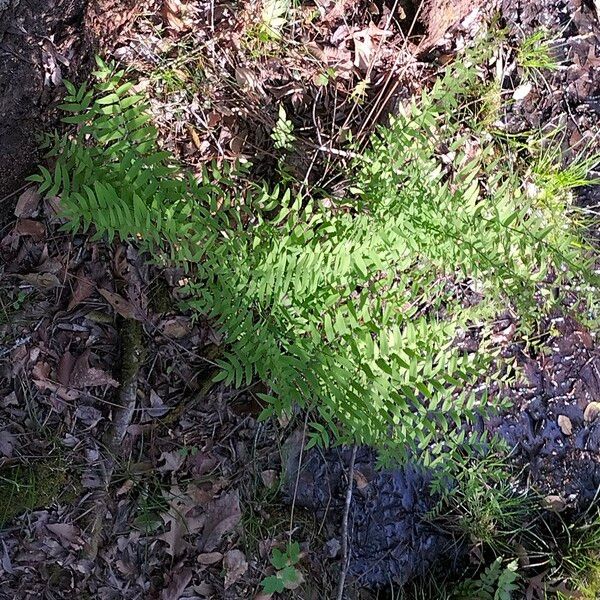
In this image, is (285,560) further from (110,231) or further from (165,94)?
(165,94)

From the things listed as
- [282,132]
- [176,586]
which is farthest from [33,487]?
[282,132]

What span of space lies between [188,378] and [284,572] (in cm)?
113

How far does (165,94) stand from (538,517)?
315cm

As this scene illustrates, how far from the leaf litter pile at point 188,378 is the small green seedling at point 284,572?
0.12ft

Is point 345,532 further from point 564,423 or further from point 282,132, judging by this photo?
point 282,132

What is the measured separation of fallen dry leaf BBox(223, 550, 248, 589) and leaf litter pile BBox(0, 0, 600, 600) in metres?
0.01

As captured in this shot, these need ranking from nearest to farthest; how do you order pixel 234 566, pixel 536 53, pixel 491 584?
1. pixel 234 566
2. pixel 491 584
3. pixel 536 53

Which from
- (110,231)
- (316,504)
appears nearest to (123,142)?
(110,231)

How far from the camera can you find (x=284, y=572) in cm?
318

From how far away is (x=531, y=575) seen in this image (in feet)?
11.6

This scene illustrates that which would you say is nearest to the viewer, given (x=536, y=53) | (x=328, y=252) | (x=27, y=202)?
(x=328, y=252)

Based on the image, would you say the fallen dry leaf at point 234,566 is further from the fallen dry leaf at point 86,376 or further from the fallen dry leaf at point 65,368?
the fallen dry leaf at point 65,368

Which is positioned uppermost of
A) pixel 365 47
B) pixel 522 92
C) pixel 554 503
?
pixel 365 47

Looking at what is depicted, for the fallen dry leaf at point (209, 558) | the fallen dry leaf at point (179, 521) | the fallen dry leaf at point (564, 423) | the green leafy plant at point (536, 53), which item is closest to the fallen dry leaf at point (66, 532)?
the fallen dry leaf at point (179, 521)
